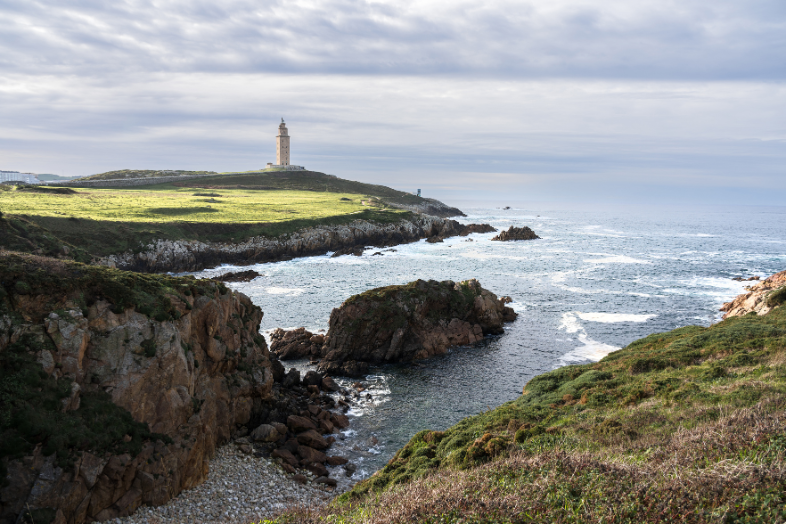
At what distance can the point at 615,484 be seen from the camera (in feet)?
32.2

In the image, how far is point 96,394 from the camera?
16156mm

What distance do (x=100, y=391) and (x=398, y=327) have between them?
73.9 ft

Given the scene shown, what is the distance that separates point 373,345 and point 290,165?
162 m

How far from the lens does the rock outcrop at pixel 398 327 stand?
34562 millimetres

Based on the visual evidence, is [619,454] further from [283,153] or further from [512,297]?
[283,153]

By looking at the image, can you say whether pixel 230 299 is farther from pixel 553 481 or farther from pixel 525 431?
pixel 553 481

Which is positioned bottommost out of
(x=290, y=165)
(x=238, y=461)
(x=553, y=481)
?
(x=238, y=461)

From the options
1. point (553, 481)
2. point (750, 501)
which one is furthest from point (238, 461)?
point (750, 501)

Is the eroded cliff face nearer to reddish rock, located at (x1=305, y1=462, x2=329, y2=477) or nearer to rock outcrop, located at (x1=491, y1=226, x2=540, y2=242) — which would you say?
reddish rock, located at (x1=305, y1=462, x2=329, y2=477)

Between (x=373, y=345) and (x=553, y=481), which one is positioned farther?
(x=373, y=345)

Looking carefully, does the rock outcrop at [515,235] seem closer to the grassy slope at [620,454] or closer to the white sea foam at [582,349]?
the white sea foam at [582,349]

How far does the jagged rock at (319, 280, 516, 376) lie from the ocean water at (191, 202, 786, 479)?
148cm

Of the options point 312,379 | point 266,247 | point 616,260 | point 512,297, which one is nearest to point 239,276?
point 266,247

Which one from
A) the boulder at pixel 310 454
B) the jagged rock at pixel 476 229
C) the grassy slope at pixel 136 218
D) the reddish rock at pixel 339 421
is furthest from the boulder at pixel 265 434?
the jagged rock at pixel 476 229
